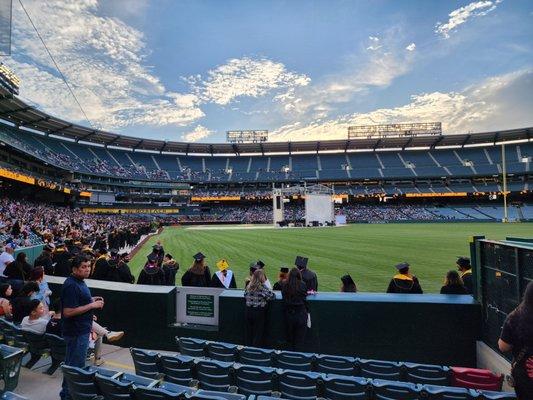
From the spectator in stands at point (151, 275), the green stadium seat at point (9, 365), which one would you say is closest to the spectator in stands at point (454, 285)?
the spectator in stands at point (151, 275)

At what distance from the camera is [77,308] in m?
4.33

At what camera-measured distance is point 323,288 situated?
1171 cm

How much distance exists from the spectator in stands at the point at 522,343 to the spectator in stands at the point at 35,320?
626 centimetres

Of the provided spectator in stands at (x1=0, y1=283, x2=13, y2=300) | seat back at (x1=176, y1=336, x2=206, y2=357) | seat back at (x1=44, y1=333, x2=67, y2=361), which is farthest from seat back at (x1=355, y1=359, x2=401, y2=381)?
spectator in stands at (x1=0, y1=283, x2=13, y2=300)

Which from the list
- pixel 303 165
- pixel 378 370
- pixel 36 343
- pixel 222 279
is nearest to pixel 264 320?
pixel 222 279

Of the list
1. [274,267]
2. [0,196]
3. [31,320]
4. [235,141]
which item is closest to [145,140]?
[235,141]

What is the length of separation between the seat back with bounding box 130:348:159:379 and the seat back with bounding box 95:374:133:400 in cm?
101

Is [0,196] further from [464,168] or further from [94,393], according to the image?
[464,168]

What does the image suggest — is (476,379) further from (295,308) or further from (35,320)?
(35,320)

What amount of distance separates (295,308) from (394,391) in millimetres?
2585

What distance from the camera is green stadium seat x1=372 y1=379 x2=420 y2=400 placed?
350 centimetres

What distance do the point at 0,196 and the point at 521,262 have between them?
50.6 metres

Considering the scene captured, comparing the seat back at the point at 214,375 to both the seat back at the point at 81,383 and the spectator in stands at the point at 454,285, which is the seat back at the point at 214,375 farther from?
the spectator in stands at the point at 454,285

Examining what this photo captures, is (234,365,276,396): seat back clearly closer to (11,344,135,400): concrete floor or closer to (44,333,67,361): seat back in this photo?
(11,344,135,400): concrete floor
